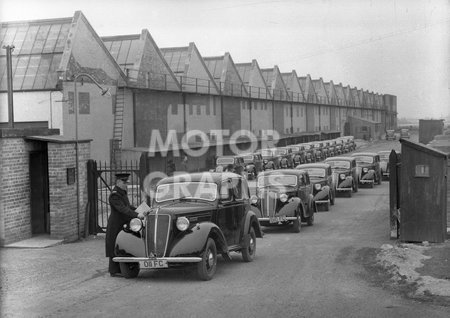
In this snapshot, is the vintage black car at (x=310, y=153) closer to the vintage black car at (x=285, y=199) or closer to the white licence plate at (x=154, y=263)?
the vintage black car at (x=285, y=199)

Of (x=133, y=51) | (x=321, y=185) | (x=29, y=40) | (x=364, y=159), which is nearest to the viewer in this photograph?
(x=321, y=185)

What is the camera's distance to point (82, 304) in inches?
325

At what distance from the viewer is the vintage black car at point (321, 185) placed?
71.2 ft

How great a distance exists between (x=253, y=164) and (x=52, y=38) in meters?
13.6

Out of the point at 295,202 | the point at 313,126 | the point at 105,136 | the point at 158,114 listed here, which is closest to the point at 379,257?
the point at 295,202

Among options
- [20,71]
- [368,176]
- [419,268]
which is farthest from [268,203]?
[20,71]

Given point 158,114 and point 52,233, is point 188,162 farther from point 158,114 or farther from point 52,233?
point 52,233

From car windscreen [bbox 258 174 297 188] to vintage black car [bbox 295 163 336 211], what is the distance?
3.69 meters

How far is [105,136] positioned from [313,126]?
5007 cm

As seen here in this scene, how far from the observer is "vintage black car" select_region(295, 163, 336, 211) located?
2169cm

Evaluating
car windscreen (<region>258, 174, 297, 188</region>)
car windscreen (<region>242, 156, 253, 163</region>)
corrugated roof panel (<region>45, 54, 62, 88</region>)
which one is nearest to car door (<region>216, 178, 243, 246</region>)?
car windscreen (<region>258, 174, 297, 188</region>)

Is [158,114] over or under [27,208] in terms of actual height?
over

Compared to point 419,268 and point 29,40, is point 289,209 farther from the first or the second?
point 29,40

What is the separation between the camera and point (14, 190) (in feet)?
43.2
